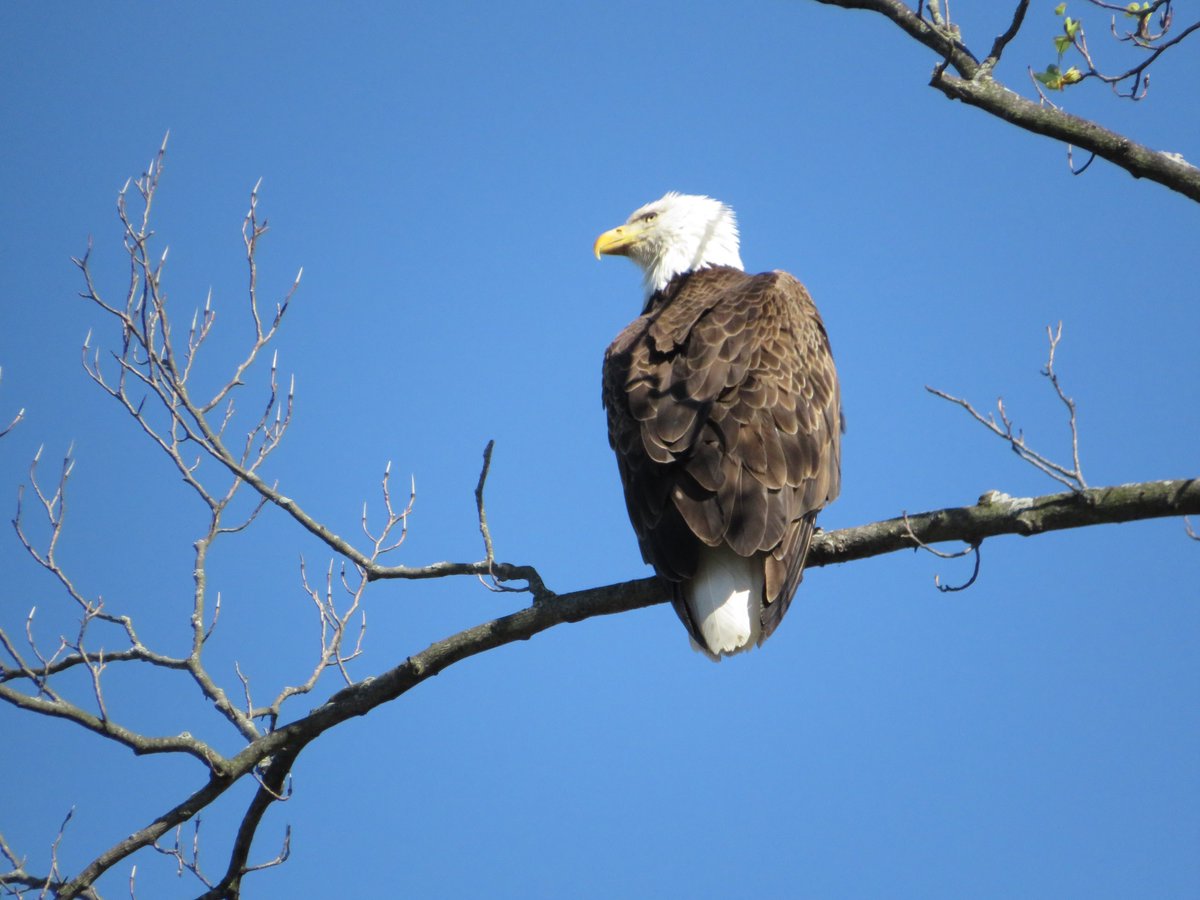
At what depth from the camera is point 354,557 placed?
4.07 meters

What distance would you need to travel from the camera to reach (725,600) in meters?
4.35

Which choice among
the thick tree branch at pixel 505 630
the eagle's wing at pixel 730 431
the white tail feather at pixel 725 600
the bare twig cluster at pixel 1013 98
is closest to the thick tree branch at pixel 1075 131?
the bare twig cluster at pixel 1013 98

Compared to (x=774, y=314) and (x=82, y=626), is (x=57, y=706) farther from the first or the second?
(x=774, y=314)

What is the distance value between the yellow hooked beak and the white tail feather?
312cm

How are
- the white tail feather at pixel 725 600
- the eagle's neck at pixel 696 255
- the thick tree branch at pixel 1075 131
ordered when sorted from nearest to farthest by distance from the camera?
the thick tree branch at pixel 1075 131, the white tail feather at pixel 725 600, the eagle's neck at pixel 696 255

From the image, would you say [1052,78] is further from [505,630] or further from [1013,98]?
[505,630]

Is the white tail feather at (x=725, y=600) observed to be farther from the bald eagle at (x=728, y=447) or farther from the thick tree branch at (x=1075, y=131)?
the thick tree branch at (x=1075, y=131)

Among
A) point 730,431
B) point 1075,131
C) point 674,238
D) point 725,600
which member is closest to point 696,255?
point 674,238

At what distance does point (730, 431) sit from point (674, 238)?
267 cm

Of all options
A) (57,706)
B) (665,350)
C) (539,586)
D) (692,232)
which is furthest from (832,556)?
(692,232)

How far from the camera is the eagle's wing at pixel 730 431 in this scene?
4.32m

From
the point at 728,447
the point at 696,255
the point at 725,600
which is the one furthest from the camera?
the point at 696,255

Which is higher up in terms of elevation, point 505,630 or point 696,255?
point 696,255

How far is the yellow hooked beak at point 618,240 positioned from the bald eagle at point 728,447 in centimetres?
172
